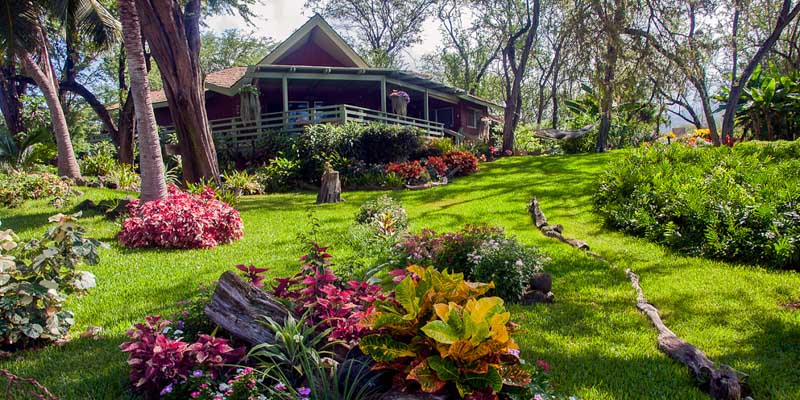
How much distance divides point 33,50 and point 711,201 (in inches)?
661

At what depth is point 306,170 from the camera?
16.2 meters

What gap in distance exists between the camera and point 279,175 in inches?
614

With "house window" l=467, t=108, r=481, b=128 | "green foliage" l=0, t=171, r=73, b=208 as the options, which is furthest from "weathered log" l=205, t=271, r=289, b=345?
"house window" l=467, t=108, r=481, b=128

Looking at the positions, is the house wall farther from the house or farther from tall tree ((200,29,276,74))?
tall tree ((200,29,276,74))

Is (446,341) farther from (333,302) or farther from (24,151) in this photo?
(24,151)

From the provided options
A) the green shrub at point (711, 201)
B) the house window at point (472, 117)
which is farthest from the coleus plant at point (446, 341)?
the house window at point (472, 117)

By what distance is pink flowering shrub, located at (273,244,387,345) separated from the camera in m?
2.73

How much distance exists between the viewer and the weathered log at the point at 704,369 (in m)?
2.99

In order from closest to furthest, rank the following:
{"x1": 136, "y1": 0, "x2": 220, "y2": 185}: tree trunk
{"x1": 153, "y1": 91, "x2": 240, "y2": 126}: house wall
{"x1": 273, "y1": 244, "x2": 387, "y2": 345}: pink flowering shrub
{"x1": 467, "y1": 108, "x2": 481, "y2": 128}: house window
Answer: {"x1": 273, "y1": 244, "x2": 387, "y2": 345}: pink flowering shrub
{"x1": 136, "y1": 0, "x2": 220, "y2": 185}: tree trunk
{"x1": 153, "y1": 91, "x2": 240, "y2": 126}: house wall
{"x1": 467, "y1": 108, "x2": 481, "y2": 128}: house window

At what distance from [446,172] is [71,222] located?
13.6 m

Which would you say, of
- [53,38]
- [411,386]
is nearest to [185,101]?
[411,386]

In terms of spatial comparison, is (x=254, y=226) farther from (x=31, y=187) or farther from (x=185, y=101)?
(x=31, y=187)

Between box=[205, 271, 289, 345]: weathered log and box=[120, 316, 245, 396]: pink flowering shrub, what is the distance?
0.11 metres

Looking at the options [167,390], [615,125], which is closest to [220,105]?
[615,125]
